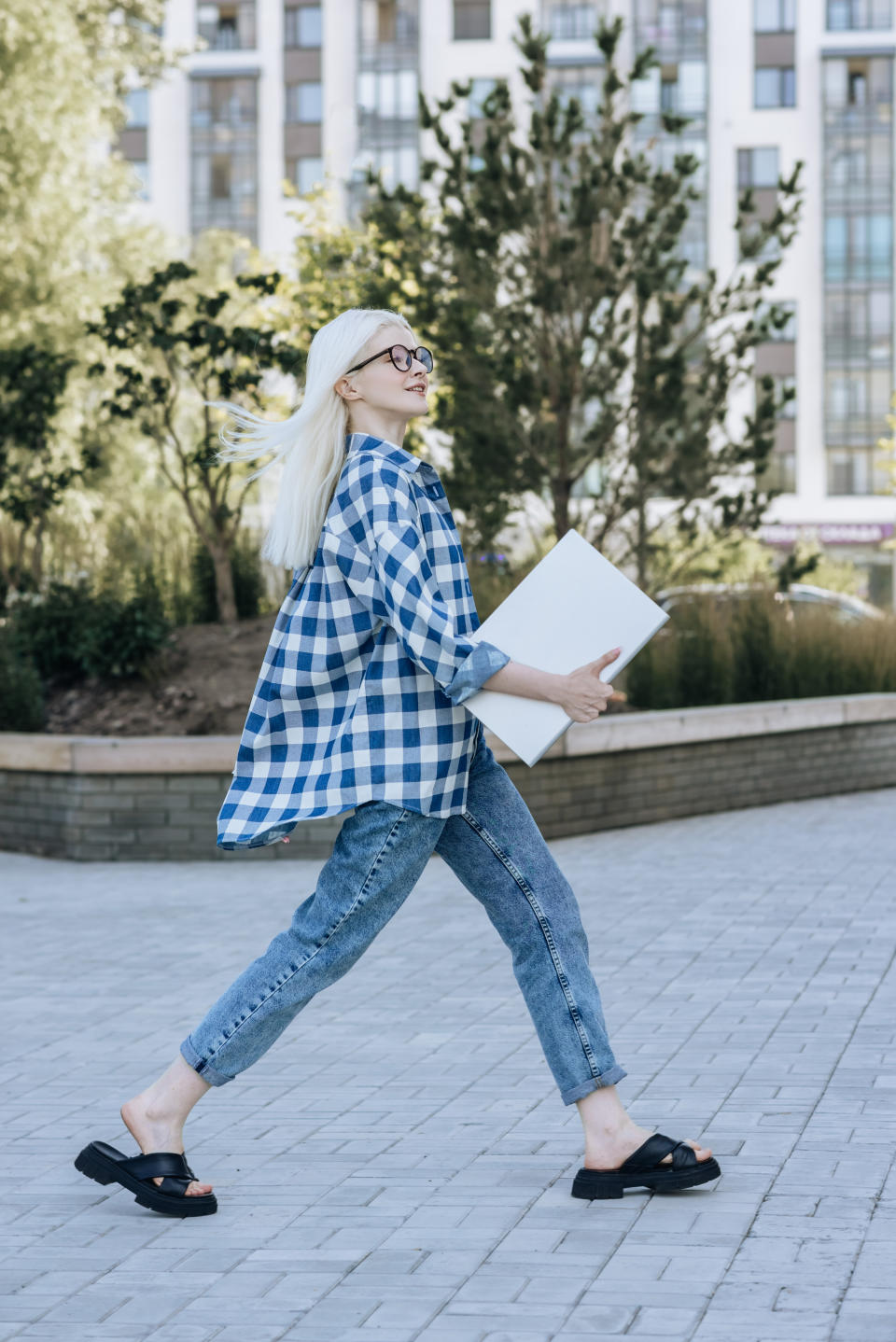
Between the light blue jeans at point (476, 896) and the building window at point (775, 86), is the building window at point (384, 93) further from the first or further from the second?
the light blue jeans at point (476, 896)

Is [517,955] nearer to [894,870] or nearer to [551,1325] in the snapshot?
[551,1325]

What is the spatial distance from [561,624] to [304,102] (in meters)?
62.7

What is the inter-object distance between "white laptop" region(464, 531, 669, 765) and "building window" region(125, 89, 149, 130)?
213ft

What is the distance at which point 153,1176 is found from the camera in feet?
13.4

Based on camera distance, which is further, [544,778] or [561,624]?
[544,778]

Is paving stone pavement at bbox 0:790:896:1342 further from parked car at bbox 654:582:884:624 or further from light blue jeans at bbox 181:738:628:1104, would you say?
parked car at bbox 654:582:884:624

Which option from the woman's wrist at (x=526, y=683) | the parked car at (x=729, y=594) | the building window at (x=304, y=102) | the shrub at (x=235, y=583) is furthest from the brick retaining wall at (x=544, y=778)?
the building window at (x=304, y=102)

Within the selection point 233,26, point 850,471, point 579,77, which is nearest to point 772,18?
point 579,77

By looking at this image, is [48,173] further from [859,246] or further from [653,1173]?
[859,246]

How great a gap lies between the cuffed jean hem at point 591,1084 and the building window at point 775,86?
61877 mm

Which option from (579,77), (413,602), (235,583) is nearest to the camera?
(413,602)

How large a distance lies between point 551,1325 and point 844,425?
60.0 meters

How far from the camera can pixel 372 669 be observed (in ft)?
13.1

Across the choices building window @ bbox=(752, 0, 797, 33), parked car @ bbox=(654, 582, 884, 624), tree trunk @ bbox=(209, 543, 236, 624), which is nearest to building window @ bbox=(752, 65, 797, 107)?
building window @ bbox=(752, 0, 797, 33)
